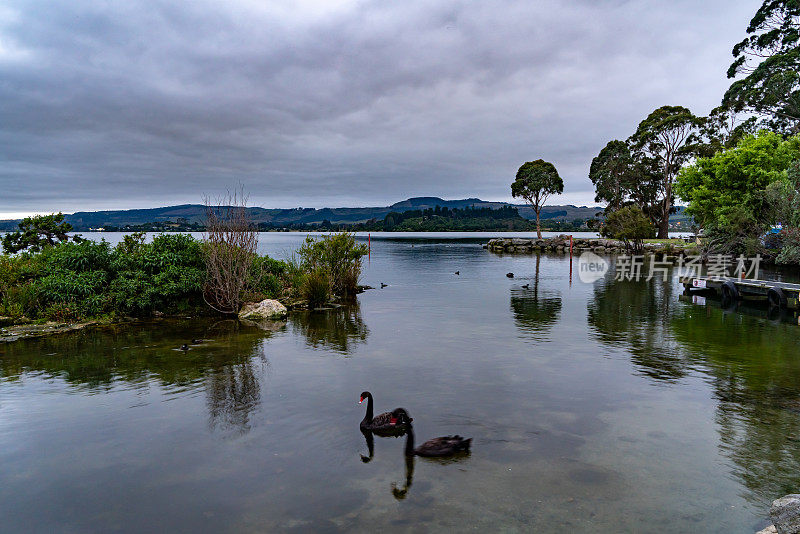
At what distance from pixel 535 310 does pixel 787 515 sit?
18800 mm

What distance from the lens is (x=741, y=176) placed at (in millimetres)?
41062

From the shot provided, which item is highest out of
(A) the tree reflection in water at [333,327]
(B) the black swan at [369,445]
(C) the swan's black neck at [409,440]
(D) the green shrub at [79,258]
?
(D) the green shrub at [79,258]

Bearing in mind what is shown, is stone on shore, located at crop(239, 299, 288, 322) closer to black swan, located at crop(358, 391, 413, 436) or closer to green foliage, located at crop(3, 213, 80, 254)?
green foliage, located at crop(3, 213, 80, 254)

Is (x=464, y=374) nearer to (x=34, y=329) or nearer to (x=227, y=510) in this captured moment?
(x=227, y=510)

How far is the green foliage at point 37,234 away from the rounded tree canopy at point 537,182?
85788mm

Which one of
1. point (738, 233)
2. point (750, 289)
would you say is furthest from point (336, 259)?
point (738, 233)

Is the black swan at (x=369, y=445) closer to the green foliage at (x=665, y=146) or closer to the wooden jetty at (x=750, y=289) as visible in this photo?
the wooden jetty at (x=750, y=289)

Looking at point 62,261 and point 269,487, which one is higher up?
point 62,261

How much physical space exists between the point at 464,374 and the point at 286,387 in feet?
15.8

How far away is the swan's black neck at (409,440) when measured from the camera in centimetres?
851

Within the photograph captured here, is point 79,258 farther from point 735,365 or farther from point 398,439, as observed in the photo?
point 735,365

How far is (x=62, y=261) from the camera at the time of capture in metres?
21.1

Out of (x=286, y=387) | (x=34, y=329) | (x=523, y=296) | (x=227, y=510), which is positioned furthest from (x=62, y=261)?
(x=523, y=296)

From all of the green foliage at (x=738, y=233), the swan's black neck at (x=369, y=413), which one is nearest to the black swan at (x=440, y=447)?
the swan's black neck at (x=369, y=413)
